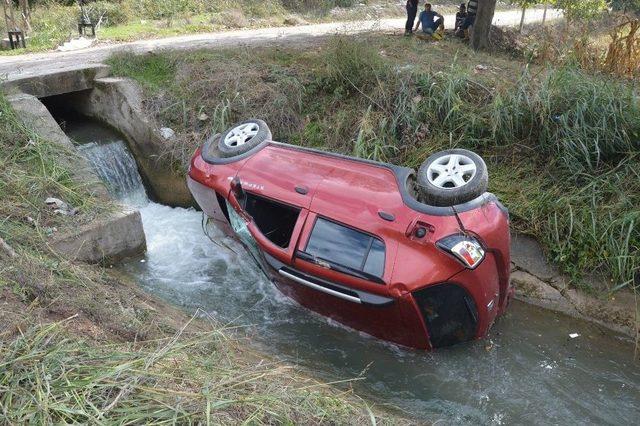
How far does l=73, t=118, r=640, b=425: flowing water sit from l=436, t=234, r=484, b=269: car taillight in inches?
46.4

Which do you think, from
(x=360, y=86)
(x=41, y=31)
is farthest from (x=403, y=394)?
(x=41, y=31)

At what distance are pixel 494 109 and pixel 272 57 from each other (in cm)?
434

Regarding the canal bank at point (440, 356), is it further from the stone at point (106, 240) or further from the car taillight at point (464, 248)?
the car taillight at point (464, 248)

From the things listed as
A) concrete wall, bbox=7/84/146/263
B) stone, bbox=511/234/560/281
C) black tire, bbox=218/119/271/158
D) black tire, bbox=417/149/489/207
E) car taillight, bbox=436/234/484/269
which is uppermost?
black tire, bbox=417/149/489/207

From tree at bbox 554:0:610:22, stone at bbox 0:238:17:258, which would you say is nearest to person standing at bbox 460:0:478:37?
tree at bbox 554:0:610:22

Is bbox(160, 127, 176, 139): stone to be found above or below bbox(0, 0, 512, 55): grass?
below

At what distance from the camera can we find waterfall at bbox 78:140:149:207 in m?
8.56

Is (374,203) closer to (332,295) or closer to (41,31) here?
(332,295)

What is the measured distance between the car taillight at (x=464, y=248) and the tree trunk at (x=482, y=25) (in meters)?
8.21

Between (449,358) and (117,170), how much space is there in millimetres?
5843

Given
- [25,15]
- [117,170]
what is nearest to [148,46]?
[117,170]

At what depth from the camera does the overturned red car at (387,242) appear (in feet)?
16.3

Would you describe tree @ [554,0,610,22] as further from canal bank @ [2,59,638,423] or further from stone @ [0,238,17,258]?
stone @ [0,238,17,258]

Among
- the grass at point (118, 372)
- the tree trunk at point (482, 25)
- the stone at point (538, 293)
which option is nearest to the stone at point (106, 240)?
the grass at point (118, 372)
